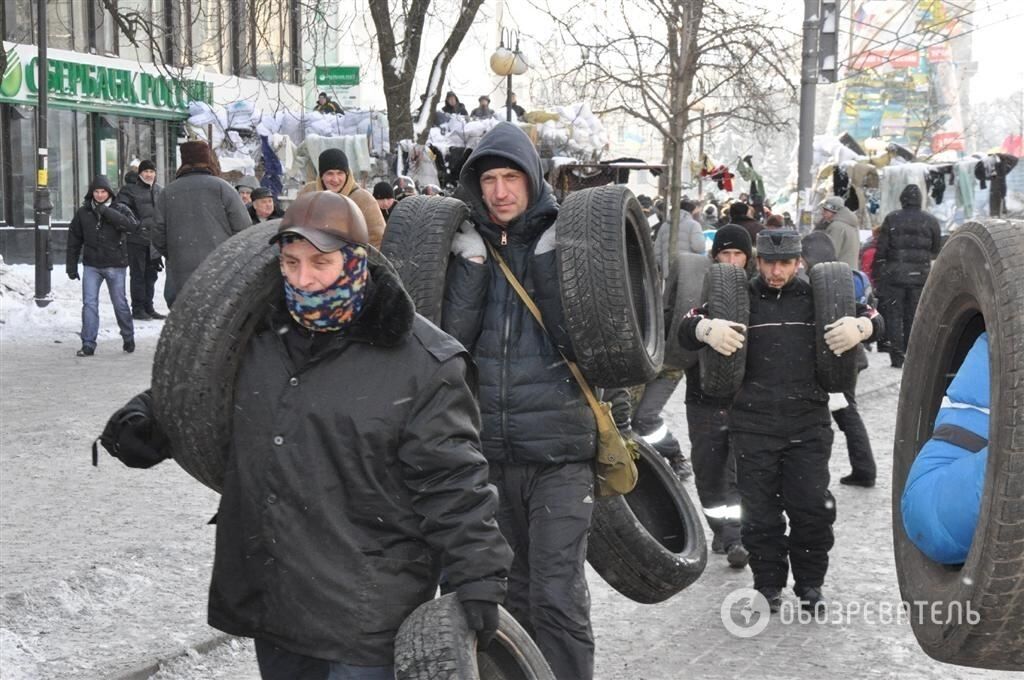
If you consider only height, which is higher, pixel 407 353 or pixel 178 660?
pixel 407 353

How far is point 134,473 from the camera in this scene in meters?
8.66

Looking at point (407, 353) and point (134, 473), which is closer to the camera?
point (407, 353)

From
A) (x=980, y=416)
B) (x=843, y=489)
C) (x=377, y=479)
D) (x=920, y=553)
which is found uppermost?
(x=980, y=416)

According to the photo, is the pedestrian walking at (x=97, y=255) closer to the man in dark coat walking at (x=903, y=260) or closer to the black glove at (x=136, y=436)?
the man in dark coat walking at (x=903, y=260)

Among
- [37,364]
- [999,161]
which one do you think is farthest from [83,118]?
[999,161]

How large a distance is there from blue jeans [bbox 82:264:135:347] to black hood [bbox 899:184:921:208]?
882 centimetres

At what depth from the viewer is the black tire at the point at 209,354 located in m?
3.25

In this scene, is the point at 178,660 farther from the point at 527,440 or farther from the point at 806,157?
the point at 806,157

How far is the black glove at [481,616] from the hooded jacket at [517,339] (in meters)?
1.43

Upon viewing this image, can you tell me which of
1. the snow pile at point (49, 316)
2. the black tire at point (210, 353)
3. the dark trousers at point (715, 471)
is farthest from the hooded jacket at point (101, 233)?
the black tire at point (210, 353)

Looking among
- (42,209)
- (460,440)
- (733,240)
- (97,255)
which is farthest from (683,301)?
(42,209)

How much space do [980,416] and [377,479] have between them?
4.42 ft

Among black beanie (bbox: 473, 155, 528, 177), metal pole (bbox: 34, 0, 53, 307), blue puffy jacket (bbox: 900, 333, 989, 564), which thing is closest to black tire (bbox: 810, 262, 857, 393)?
black beanie (bbox: 473, 155, 528, 177)

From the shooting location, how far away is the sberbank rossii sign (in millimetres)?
26984
